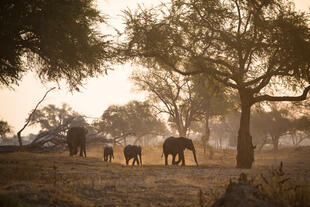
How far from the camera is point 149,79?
38406 mm

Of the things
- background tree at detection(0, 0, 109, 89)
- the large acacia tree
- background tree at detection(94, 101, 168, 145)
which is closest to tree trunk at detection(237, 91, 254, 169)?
the large acacia tree

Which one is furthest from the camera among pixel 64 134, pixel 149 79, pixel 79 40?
pixel 149 79

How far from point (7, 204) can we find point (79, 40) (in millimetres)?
10032

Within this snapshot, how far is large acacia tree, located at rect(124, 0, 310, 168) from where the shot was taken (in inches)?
534

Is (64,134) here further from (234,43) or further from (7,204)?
(7,204)

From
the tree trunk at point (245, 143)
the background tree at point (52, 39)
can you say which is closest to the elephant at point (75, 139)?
the background tree at point (52, 39)

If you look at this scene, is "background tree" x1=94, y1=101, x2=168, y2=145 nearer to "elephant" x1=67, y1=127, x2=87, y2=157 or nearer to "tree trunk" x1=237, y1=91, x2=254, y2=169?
"elephant" x1=67, y1=127, x2=87, y2=157

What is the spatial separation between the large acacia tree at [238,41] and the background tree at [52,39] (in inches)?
95.9

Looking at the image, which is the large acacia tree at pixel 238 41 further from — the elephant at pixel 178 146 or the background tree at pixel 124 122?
the background tree at pixel 124 122

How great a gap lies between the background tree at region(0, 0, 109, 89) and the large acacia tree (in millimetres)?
2436

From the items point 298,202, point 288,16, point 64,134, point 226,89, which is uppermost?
point 288,16

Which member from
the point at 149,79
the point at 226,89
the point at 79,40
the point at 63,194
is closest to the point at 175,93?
the point at 149,79

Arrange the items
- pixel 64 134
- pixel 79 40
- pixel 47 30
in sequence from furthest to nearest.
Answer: pixel 64 134 → pixel 79 40 → pixel 47 30

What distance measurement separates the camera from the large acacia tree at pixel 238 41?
13.6 m
